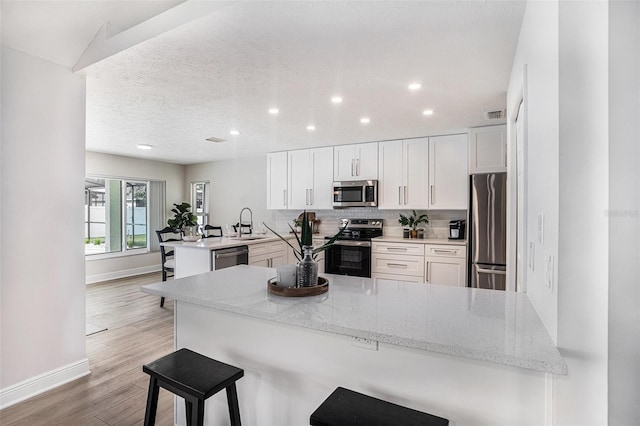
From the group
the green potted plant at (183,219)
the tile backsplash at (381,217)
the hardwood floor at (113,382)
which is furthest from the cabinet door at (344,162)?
the green potted plant at (183,219)

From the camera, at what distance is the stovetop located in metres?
5.16

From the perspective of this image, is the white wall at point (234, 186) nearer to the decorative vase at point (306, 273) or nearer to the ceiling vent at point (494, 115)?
the ceiling vent at point (494, 115)

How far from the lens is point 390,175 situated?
4.80 metres

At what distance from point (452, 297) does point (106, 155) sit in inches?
257

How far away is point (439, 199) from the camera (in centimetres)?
445

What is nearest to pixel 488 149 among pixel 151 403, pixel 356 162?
pixel 356 162

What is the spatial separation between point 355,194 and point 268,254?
1.58m

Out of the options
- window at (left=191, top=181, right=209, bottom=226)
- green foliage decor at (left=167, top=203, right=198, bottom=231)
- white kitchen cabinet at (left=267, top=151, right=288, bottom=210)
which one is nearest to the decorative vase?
white kitchen cabinet at (left=267, top=151, right=288, bottom=210)

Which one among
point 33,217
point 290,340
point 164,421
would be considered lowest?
point 164,421

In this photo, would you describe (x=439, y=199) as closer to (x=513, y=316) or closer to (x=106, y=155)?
(x=513, y=316)

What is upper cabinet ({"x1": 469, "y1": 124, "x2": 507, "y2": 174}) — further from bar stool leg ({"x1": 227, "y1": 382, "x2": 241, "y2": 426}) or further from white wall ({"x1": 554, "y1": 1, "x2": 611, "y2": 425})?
bar stool leg ({"x1": 227, "y1": 382, "x2": 241, "y2": 426})

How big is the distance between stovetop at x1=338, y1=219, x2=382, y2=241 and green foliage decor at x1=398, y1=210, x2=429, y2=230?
427 millimetres

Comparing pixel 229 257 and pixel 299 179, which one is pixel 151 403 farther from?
pixel 299 179

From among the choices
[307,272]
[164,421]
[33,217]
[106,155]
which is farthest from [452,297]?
[106,155]
